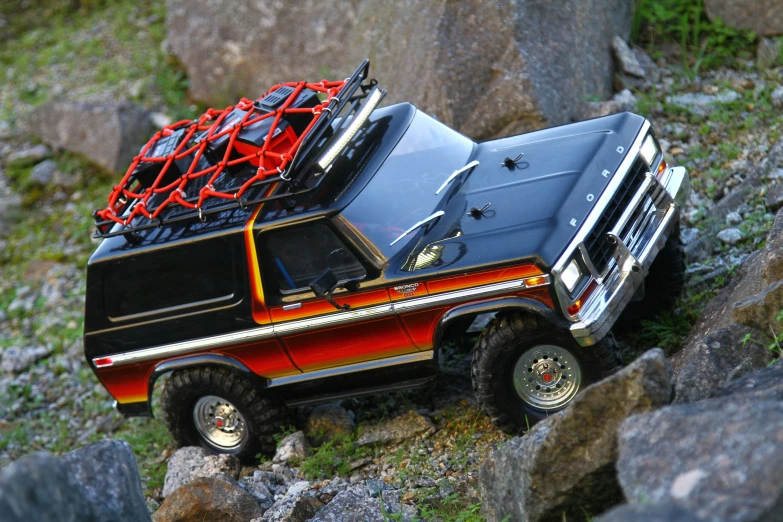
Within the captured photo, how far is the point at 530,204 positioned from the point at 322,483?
220cm

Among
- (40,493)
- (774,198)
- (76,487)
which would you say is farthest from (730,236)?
(40,493)

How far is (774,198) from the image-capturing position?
6848 mm

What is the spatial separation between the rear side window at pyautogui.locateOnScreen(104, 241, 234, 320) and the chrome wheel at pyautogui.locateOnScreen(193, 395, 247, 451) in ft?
2.53

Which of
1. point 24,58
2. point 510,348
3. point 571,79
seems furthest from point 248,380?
point 24,58

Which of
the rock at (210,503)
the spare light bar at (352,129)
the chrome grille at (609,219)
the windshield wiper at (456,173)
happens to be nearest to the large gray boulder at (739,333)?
the chrome grille at (609,219)

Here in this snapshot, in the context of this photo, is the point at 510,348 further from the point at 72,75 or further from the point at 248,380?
the point at 72,75

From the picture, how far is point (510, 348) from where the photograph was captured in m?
5.39

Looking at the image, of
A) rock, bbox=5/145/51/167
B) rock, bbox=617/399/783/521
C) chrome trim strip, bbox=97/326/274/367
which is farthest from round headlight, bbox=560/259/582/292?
rock, bbox=5/145/51/167

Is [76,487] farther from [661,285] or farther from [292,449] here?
[661,285]

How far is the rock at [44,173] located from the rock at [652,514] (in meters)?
10.3

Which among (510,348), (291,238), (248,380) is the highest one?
(291,238)

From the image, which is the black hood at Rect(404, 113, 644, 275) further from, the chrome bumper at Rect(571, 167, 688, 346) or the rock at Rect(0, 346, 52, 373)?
the rock at Rect(0, 346, 52, 373)

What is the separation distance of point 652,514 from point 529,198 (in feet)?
9.59

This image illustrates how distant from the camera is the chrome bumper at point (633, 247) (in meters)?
5.16
